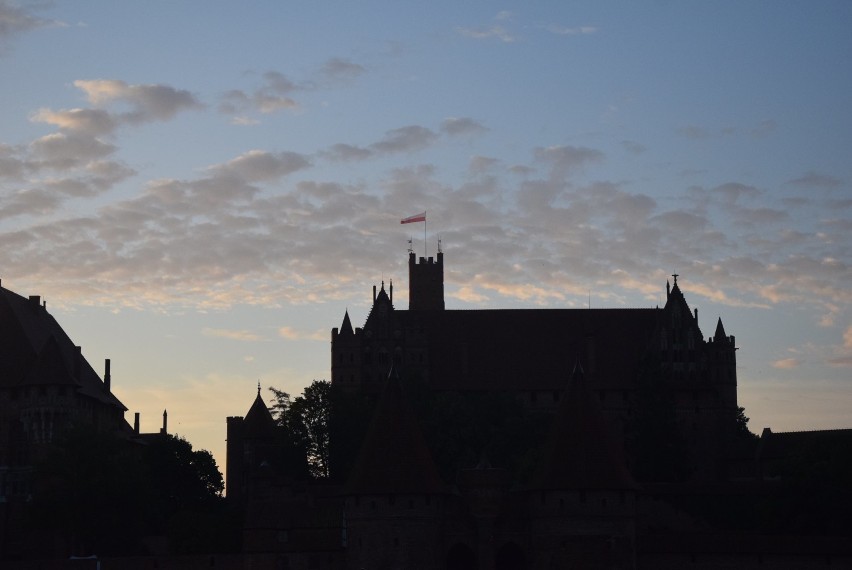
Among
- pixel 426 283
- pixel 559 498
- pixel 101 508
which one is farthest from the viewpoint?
pixel 426 283

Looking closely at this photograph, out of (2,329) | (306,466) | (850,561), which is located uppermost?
(2,329)

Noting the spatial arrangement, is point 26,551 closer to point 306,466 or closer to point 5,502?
point 5,502

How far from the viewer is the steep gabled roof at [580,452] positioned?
72812 millimetres

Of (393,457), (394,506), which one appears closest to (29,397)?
(393,457)

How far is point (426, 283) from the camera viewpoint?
417ft

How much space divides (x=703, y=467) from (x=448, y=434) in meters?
18.7

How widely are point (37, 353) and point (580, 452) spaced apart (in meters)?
40.1

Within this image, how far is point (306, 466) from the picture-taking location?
99.8m

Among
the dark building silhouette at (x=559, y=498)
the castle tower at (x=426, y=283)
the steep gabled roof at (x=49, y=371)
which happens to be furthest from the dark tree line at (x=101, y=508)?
the castle tower at (x=426, y=283)

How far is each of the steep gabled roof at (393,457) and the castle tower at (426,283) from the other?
50.8 meters

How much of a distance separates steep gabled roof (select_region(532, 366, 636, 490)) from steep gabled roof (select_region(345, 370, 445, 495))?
4.69 metres

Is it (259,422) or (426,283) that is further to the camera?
(426,283)

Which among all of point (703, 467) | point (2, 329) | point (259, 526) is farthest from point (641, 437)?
point (2, 329)

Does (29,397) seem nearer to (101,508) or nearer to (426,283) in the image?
(101,508)
